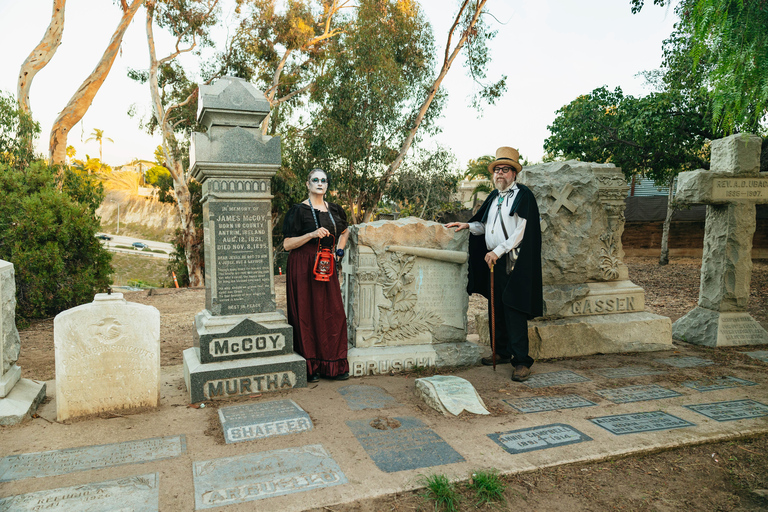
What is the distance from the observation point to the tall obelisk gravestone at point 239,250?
162 inches

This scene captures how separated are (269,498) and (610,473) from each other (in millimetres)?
2074

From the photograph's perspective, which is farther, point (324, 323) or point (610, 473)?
point (324, 323)

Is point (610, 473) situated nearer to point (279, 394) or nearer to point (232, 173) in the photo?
point (279, 394)

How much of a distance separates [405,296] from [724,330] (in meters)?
4.22

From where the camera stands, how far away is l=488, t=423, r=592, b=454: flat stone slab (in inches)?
125

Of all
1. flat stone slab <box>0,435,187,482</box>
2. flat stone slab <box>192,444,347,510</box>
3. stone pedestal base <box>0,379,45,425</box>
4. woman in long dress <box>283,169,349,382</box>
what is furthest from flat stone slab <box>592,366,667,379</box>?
stone pedestal base <box>0,379,45,425</box>

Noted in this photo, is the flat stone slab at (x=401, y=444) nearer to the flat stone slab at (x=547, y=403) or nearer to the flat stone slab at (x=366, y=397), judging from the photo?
the flat stone slab at (x=366, y=397)

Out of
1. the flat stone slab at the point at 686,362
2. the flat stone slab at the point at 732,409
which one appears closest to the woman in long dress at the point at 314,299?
the flat stone slab at the point at 732,409

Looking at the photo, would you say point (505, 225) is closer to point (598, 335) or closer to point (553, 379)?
point (553, 379)

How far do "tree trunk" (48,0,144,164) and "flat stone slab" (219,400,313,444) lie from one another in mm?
13678

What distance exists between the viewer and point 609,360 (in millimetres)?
5316

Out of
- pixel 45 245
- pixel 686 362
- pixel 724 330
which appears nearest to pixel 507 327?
pixel 686 362

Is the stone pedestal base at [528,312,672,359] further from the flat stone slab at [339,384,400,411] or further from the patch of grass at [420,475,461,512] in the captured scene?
the patch of grass at [420,475,461,512]

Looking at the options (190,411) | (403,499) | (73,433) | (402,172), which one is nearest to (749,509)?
(403,499)
